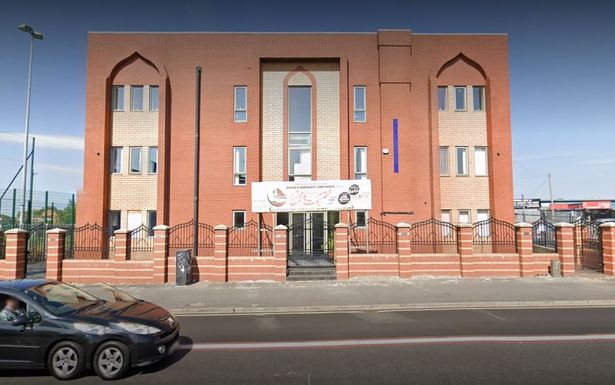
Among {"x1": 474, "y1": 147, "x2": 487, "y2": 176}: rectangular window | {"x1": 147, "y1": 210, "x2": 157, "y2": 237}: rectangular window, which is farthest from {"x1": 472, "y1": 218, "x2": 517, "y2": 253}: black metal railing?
{"x1": 147, "y1": 210, "x2": 157, "y2": 237}: rectangular window

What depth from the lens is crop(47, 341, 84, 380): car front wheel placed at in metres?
5.60

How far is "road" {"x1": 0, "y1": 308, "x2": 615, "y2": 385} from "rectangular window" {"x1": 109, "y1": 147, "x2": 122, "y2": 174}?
48.3 ft

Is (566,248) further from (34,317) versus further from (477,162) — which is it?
(34,317)

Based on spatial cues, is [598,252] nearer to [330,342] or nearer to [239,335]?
[330,342]

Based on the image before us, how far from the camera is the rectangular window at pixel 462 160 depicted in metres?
22.4

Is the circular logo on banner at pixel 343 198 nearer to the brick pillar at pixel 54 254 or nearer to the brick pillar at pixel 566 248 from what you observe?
the brick pillar at pixel 566 248

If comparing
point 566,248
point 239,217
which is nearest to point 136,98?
point 239,217

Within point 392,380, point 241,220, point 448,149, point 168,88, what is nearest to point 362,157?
point 448,149

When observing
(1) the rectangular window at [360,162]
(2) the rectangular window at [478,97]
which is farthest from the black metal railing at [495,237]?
(2) the rectangular window at [478,97]

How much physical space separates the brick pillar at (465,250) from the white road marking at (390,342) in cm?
764

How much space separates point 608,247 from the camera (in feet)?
51.1

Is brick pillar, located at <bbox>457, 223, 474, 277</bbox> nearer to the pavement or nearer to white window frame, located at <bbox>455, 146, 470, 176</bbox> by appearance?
the pavement

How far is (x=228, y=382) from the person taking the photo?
541cm

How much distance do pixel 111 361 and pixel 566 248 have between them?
15.8 meters
